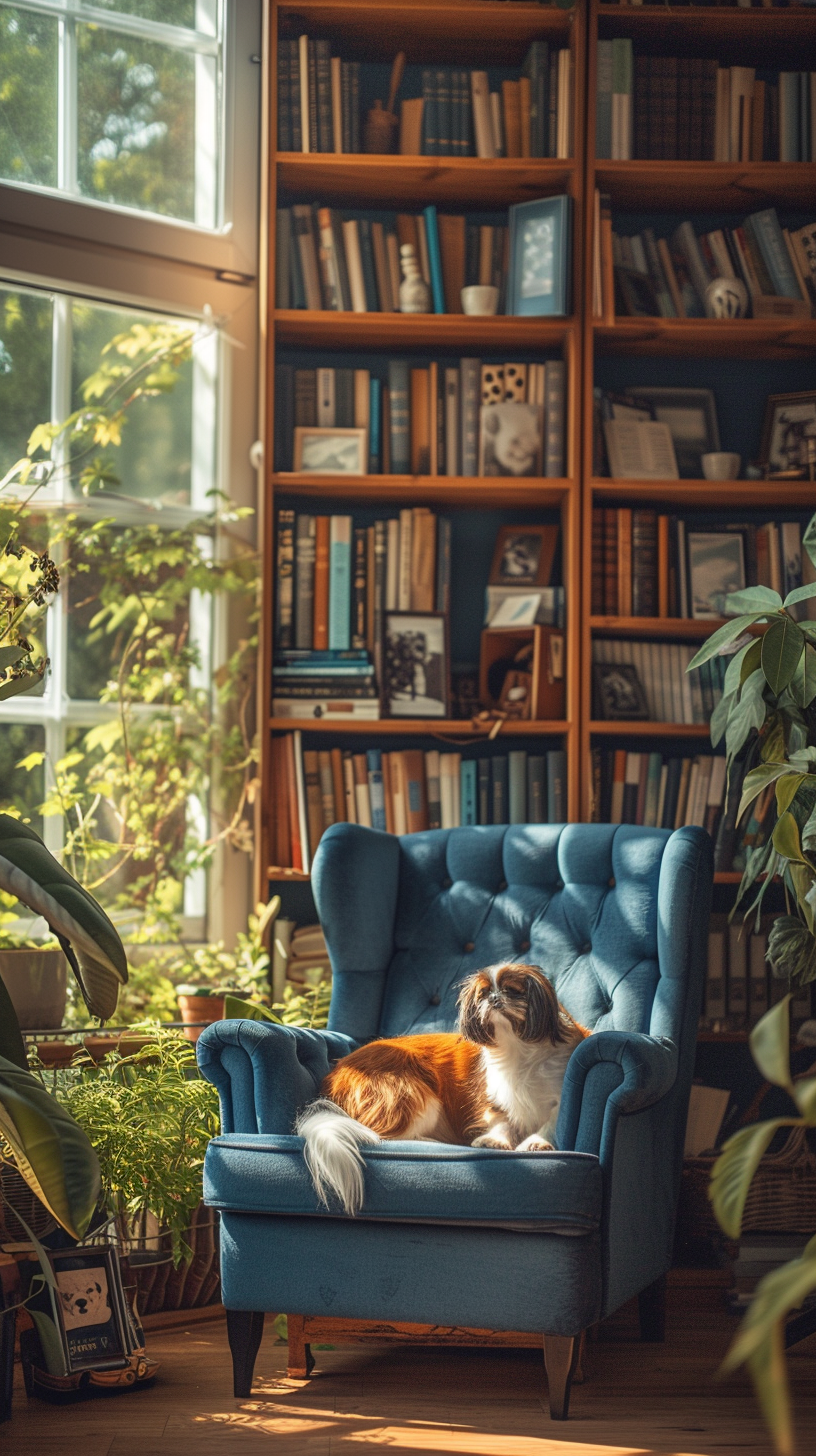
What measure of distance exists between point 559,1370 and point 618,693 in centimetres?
163

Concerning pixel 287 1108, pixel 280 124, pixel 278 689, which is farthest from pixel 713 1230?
pixel 280 124

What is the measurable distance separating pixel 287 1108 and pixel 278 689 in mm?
1209

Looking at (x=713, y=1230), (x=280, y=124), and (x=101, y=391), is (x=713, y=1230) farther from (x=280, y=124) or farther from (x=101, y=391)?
(x=280, y=124)

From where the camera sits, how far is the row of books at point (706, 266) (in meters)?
3.32

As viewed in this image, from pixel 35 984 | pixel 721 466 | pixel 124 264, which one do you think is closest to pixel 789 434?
pixel 721 466

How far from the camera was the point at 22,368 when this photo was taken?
323 cm

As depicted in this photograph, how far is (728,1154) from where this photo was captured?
114cm

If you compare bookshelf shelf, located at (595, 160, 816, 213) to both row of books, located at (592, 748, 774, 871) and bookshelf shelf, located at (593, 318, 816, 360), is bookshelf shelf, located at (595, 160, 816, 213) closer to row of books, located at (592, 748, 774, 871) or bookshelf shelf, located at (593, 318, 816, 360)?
bookshelf shelf, located at (593, 318, 816, 360)

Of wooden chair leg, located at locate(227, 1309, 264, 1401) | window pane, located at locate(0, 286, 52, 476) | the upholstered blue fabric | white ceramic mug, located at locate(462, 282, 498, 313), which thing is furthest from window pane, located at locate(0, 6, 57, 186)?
wooden chair leg, located at locate(227, 1309, 264, 1401)

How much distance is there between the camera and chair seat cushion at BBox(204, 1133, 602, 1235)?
80.2 inches

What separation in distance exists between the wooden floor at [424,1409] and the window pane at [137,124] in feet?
8.75

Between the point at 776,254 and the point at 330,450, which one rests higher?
the point at 776,254

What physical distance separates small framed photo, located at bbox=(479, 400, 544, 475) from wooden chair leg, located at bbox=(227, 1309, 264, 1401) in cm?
197

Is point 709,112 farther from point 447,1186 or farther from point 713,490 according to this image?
point 447,1186
